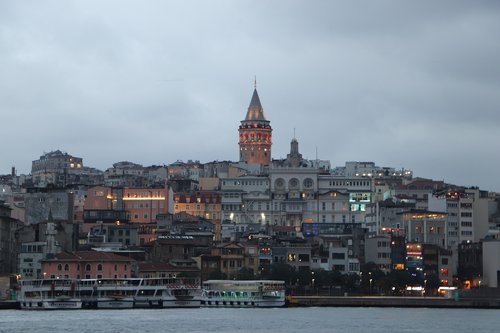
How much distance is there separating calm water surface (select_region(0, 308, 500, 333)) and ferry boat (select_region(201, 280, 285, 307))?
2.72 m

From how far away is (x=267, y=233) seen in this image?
5212 inches

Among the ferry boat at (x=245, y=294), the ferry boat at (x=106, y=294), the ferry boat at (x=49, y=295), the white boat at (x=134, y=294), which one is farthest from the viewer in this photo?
the ferry boat at (x=245, y=294)

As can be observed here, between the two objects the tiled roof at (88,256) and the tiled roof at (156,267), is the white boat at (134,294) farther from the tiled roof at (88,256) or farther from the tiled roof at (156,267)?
the tiled roof at (156,267)

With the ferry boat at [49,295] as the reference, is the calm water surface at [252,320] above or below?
below

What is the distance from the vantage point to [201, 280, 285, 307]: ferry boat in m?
98.4

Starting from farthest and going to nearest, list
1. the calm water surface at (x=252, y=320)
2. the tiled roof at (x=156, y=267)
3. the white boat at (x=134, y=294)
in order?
the tiled roof at (x=156, y=267) < the white boat at (x=134, y=294) < the calm water surface at (x=252, y=320)

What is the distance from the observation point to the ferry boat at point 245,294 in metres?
98.4

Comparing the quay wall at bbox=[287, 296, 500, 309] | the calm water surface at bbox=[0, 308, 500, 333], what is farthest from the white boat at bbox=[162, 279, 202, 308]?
the quay wall at bbox=[287, 296, 500, 309]

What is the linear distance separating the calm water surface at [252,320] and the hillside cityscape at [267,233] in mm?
11915

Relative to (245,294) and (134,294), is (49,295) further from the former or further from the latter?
(245,294)

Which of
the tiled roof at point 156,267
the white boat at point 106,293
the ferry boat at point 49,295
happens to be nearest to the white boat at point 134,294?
the white boat at point 106,293

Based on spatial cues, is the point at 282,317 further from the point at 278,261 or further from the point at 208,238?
the point at 208,238

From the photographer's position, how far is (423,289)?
11438 centimetres

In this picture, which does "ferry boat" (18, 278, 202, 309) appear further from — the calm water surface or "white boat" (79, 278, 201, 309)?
the calm water surface
